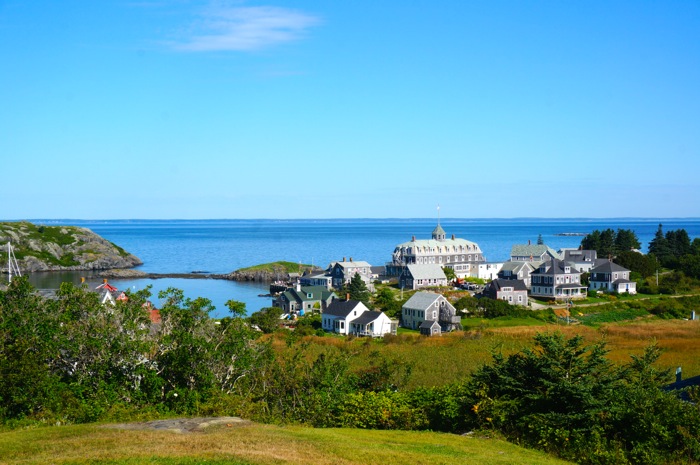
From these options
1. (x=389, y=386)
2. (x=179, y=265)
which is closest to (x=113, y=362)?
(x=389, y=386)

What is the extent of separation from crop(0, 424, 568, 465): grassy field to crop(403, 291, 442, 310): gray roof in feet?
117

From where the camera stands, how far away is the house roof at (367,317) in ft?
173

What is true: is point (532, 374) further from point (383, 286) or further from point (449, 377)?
point (383, 286)

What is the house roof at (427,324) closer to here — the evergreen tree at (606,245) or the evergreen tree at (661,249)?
the evergreen tree at (606,245)

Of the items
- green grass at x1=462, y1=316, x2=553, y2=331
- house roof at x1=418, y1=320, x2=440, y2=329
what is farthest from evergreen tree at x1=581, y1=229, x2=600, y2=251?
house roof at x1=418, y1=320, x2=440, y2=329

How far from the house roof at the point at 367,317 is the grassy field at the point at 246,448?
34012mm

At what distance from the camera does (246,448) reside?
49.9ft

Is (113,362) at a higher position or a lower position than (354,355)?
higher

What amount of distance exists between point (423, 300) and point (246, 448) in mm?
41105

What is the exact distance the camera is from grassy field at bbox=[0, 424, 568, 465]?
1427 centimetres

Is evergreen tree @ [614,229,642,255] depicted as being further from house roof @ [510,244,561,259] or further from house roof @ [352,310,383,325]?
house roof @ [352,310,383,325]

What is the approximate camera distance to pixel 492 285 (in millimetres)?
66188

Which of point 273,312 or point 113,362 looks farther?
point 273,312

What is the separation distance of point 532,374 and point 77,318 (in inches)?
587
